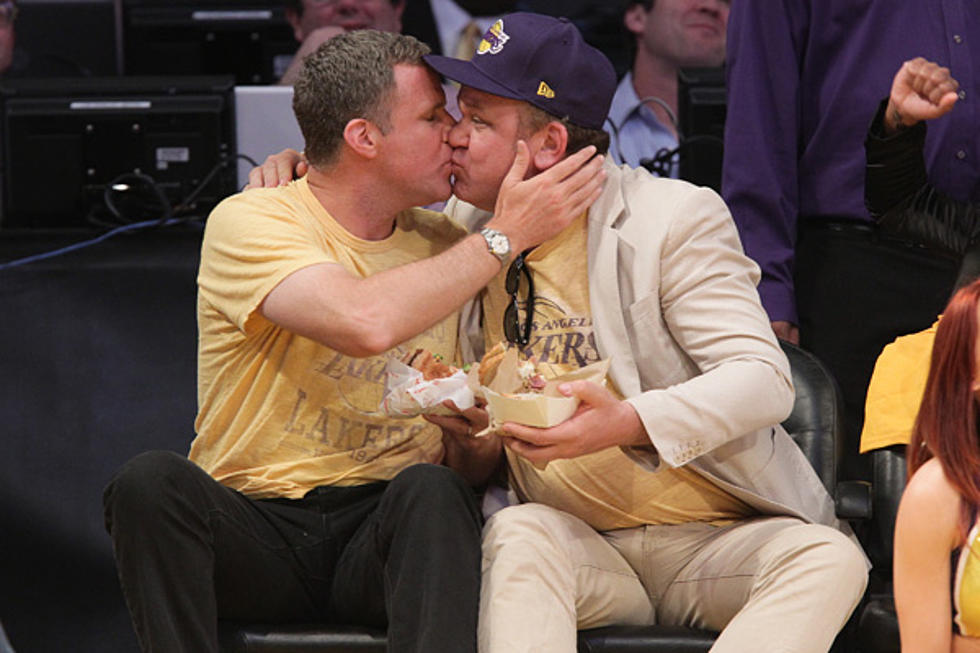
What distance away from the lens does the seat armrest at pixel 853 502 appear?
277 cm

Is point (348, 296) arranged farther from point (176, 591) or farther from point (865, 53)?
point (865, 53)

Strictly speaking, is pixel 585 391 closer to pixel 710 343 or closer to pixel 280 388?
pixel 710 343

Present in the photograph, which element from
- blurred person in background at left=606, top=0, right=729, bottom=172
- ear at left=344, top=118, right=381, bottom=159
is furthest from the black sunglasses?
blurred person in background at left=606, top=0, right=729, bottom=172

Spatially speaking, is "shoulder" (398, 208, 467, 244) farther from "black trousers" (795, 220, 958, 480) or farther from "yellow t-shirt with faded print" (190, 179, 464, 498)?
"black trousers" (795, 220, 958, 480)

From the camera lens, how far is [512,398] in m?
2.42

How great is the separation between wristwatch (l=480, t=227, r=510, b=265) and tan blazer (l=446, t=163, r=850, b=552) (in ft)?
0.58

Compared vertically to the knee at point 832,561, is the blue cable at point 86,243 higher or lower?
lower

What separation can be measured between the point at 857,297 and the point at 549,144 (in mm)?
894

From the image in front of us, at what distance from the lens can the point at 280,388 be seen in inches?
109

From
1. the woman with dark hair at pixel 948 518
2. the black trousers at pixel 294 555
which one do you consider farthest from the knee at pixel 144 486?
the woman with dark hair at pixel 948 518

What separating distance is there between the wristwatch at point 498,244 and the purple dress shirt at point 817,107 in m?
0.84

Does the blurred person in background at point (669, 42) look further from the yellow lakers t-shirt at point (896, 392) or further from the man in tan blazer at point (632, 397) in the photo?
the man in tan blazer at point (632, 397)

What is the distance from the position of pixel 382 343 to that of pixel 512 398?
0.29 metres

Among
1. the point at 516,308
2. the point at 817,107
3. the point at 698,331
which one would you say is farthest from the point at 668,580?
the point at 817,107
